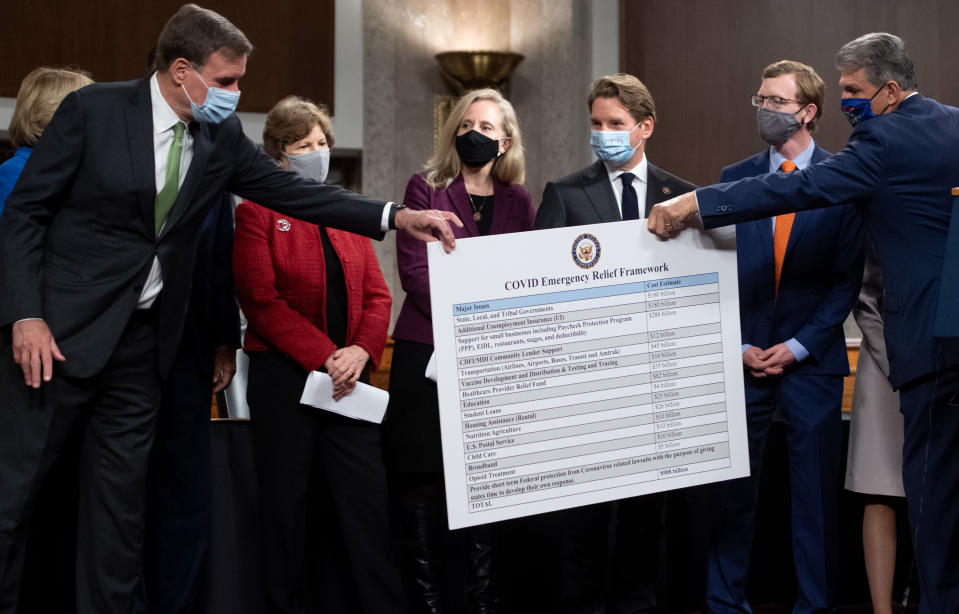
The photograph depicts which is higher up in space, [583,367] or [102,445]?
[583,367]

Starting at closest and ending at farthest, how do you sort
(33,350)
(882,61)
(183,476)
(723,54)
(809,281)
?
(33,350), (882,61), (183,476), (809,281), (723,54)

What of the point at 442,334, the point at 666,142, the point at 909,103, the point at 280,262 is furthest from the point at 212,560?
the point at 666,142

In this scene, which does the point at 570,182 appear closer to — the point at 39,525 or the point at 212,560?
the point at 212,560

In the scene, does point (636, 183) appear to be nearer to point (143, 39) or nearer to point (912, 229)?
point (912, 229)

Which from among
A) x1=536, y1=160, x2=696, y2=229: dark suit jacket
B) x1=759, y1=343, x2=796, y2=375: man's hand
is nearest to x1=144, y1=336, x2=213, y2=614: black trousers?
x1=536, y1=160, x2=696, y2=229: dark suit jacket

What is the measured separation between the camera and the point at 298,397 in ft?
9.11

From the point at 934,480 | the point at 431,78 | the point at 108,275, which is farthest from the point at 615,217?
the point at 431,78

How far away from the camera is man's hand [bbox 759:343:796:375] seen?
9.29ft

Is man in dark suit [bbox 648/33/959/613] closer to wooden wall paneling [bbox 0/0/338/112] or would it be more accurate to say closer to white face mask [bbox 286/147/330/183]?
white face mask [bbox 286/147/330/183]

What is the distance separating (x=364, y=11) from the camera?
19.5ft

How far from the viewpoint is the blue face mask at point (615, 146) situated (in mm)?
2906

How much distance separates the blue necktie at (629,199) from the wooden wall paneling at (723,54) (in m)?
2.55

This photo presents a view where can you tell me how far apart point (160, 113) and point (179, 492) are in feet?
3.37

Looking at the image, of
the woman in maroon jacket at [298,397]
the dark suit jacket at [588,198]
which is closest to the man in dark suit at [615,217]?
the dark suit jacket at [588,198]
